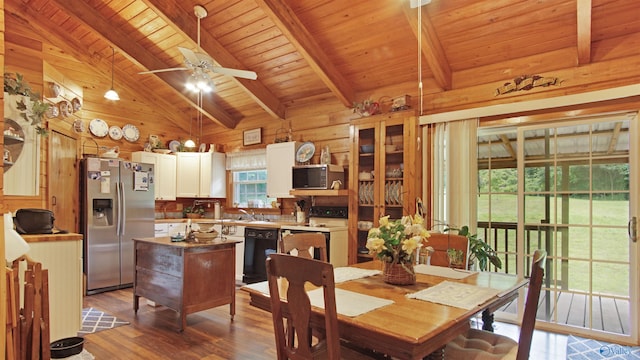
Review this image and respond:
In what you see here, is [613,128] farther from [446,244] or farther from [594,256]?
[446,244]

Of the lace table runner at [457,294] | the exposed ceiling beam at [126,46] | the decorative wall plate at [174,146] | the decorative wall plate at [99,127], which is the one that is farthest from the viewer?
the decorative wall plate at [174,146]

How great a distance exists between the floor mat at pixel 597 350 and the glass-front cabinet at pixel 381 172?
1845 mm

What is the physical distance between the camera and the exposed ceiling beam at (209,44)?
4.12 m

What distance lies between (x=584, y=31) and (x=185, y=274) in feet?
13.4

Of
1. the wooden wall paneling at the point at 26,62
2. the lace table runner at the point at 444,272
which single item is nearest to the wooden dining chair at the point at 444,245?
the lace table runner at the point at 444,272

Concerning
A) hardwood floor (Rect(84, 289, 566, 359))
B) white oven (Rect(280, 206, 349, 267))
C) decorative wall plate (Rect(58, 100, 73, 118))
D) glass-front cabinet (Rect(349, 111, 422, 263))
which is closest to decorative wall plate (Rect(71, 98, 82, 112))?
decorative wall plate (Rect(58, 100, 73, 118))

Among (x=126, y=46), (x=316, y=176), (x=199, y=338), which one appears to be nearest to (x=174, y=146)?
(x=126, y=46)

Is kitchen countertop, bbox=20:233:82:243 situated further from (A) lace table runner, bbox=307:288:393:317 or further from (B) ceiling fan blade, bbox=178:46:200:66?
(A) lace table runner, bbox=307:288:393:317

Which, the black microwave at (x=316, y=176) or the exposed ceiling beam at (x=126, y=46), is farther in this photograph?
the black microwave at (x=316, y=176)

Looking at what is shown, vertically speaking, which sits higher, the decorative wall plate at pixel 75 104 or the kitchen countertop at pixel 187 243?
the decorative wall plate at pixel 75 104

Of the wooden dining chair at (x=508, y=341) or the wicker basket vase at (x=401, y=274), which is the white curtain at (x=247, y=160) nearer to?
the wicker basket vase at (x=401, y=274)

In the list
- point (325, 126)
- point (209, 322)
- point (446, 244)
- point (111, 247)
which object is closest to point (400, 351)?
point (446, 244)

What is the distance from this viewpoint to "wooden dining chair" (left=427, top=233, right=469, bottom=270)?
2.73 m

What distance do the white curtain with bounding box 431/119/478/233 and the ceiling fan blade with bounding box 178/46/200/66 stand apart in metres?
2.56
